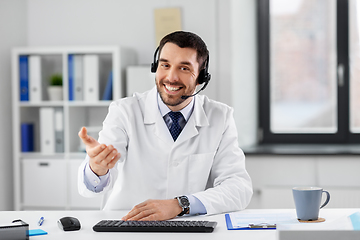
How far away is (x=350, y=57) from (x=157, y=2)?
1.50 metres

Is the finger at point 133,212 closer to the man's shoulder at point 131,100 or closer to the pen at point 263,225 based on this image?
the pen at point 263,225

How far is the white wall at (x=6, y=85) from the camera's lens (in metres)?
3.08

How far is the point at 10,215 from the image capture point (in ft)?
4.62

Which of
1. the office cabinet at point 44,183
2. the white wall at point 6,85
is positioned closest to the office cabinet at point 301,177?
the office cabinet at point 44,183

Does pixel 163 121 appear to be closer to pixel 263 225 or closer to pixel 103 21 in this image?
pixel 263 225

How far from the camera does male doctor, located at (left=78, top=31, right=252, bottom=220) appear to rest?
1.65 meters

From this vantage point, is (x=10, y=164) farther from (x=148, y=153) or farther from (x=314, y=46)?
(x=314, y=46)

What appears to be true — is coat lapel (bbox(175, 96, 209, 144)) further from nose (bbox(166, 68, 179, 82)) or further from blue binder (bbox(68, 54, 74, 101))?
blue binder (bbox(68, 54, 74, 101))

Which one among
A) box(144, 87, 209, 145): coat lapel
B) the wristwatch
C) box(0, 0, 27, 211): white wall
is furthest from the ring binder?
→ box(0, 0, 27, 211): white wall

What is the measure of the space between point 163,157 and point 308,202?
2.03 ft

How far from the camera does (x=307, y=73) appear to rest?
3.35 metres

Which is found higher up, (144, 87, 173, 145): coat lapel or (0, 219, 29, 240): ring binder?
(144, 87, 173, 145): coat lapel

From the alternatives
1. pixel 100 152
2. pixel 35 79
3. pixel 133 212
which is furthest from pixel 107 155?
pixel 35 79

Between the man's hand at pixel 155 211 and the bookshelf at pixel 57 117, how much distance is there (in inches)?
65.5
